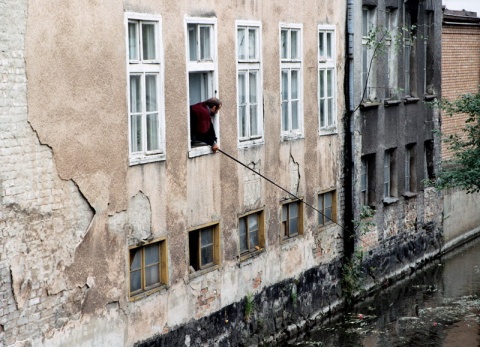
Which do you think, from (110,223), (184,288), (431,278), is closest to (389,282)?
(431,278)

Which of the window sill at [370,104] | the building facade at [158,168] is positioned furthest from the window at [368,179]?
the building facade at [158,168]

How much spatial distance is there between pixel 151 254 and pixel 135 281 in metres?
0.50

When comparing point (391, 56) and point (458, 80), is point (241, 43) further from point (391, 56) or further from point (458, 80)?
point (458, 80)

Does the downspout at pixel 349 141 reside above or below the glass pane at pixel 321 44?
below

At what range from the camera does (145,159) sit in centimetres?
1277

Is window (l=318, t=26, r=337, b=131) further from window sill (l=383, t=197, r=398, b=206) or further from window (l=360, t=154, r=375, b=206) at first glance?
window sill (l=383, t=197, r=398, b=206)

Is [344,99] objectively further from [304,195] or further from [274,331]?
[274,331]

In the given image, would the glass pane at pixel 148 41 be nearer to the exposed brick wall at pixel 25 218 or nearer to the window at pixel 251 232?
the exposed brick wall at pixel 25 218

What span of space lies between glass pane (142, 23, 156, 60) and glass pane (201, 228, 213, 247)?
274 centimetres

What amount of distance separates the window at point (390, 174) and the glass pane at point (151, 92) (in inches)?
378

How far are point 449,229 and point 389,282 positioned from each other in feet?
15.8

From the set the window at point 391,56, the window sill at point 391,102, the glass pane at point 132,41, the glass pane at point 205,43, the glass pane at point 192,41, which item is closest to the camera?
the glass pane at point 132,41

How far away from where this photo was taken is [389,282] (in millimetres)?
20859

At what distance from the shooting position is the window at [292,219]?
668 inches
